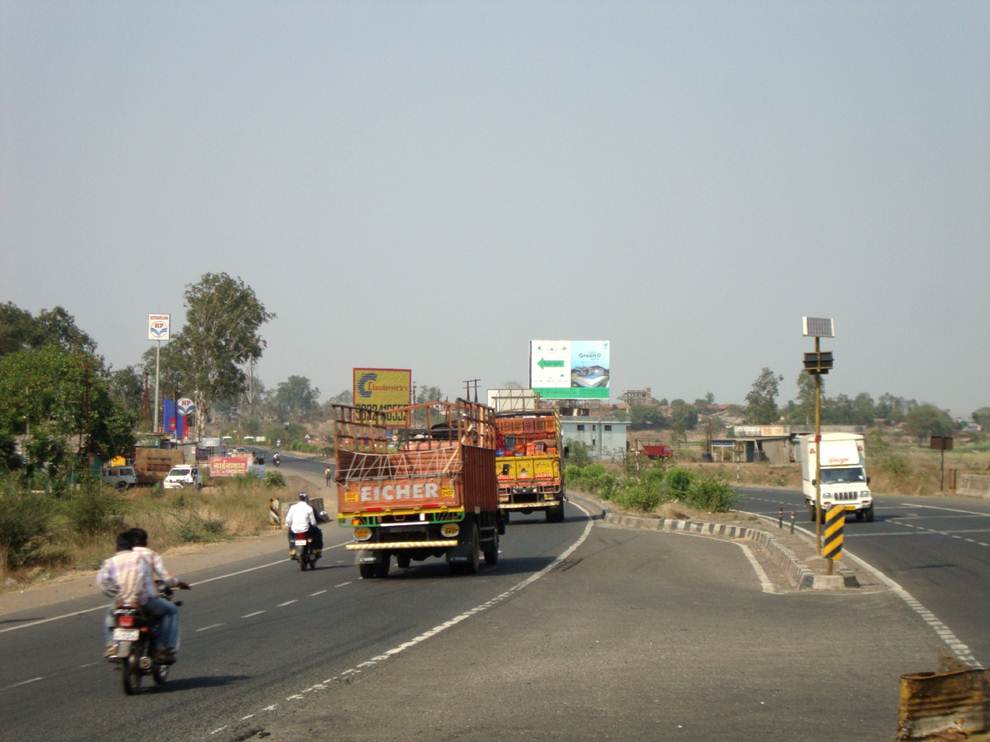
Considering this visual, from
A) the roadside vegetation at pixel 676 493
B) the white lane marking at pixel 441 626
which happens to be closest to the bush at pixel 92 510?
the white lane marking at pixel 441 626

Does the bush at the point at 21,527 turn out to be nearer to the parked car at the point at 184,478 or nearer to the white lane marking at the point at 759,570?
the white lane marking at the point at 759,570

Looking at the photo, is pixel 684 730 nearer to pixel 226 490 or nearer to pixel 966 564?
pixel 966 564

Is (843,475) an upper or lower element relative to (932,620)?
upper

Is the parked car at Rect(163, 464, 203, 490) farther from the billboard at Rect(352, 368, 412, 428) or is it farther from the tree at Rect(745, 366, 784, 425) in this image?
the tree at Rect(745, 366, 784, 425)

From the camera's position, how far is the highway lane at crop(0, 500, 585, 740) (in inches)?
353

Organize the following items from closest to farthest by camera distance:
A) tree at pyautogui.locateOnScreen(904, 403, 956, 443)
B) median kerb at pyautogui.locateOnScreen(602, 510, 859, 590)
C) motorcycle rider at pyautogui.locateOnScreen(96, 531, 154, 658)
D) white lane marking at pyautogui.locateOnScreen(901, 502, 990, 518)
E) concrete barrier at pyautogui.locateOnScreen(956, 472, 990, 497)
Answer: motorcycle rider at pyautogui.locateOnScreen(96, 531, 154, 658)
median kerb at pyautogui.locateOnScreen(602, 510, 859, 590)
white lane marking at pyautogui.locateOnScreen(901, 502, 990, 518)
concrete barrier at pyautogui.locateOnScreen(956, 472, 990, 497)
tree at pyautogui.locateOnScreen(904, 403, 956, 443)

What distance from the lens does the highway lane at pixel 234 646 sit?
896 centimetres

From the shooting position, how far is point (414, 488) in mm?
20156

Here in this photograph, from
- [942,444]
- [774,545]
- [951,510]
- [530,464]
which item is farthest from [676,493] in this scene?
[942,444]

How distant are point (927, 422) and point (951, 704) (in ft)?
595

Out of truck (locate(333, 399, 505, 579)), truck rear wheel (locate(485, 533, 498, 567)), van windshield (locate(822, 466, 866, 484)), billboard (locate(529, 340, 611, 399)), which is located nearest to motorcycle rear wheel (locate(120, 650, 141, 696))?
truck (locate(333, 399, 505, 579))

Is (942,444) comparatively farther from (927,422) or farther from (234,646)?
(927,422)

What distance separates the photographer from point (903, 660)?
1092cm

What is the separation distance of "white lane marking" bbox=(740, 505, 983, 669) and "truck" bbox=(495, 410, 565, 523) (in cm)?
1595
